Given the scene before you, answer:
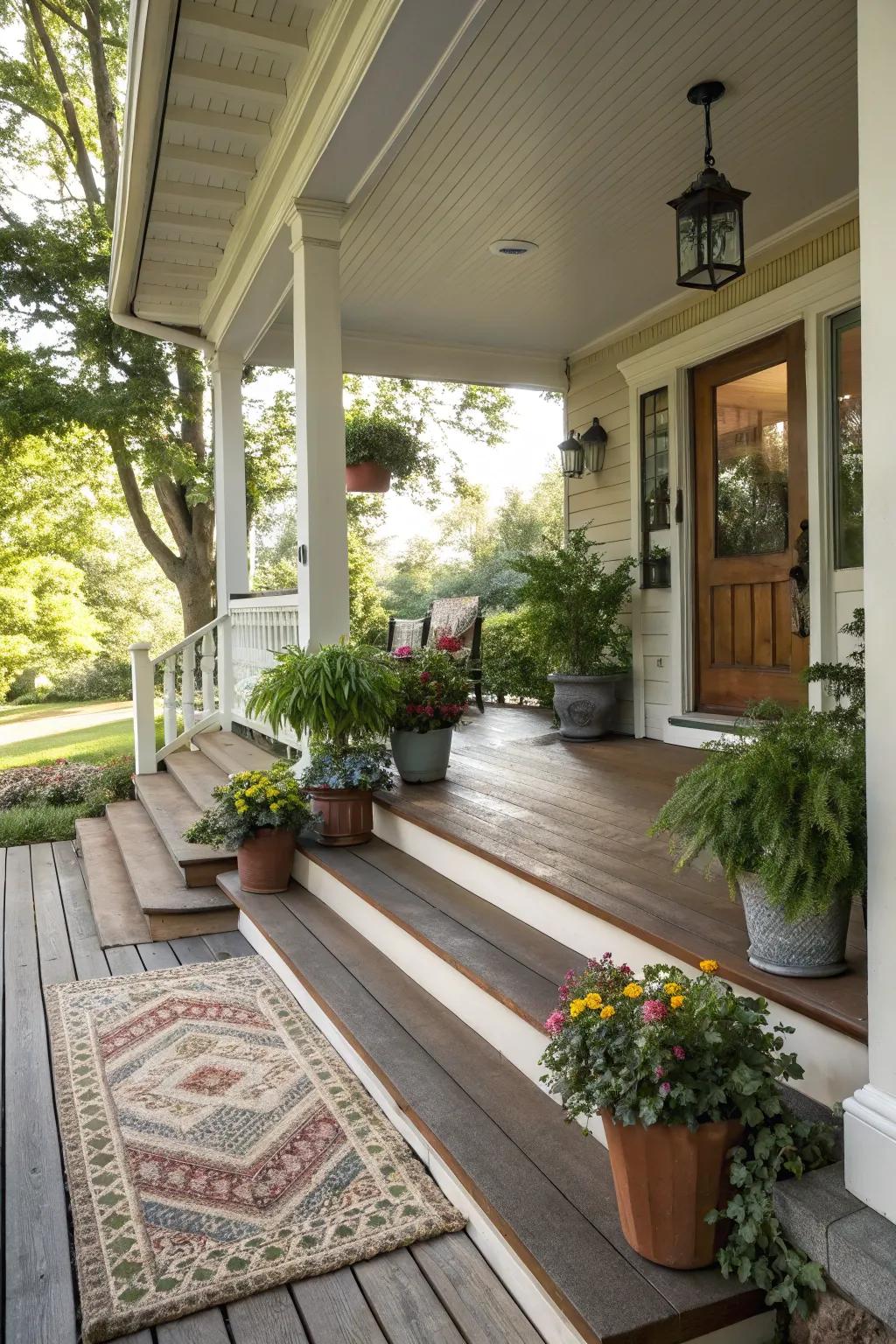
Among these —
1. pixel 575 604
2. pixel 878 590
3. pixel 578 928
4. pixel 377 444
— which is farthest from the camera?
pixel 377 444

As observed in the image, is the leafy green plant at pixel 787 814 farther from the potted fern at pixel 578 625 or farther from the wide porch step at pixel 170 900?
the potted fern at pixel 578 625

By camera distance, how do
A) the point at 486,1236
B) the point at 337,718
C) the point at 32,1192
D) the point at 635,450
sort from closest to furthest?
the point at 486,1236 < the point at 32,1192 < the point at 337,718 < the point at 635,450

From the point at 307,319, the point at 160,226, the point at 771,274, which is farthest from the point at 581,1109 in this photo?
the point at 160,226

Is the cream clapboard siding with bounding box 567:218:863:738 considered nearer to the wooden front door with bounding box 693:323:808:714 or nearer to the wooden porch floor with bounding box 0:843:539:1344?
the wooden front door with bounding box 693:323:808:714

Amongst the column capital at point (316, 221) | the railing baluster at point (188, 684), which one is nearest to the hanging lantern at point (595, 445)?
the column capital at point (316, 221)

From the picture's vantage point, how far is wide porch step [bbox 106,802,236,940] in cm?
385

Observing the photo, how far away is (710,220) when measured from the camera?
3203 mm

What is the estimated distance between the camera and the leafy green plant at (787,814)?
162 cm

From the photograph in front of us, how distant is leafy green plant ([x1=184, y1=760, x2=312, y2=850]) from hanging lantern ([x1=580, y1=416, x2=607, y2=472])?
323 centimetres

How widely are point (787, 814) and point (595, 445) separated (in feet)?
15.1

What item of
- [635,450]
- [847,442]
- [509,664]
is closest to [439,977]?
[847,442]

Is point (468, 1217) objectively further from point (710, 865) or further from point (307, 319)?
point (307, 319)

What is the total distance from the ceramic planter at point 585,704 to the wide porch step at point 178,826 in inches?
85.3

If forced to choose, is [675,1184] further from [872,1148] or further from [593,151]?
[593,151]
